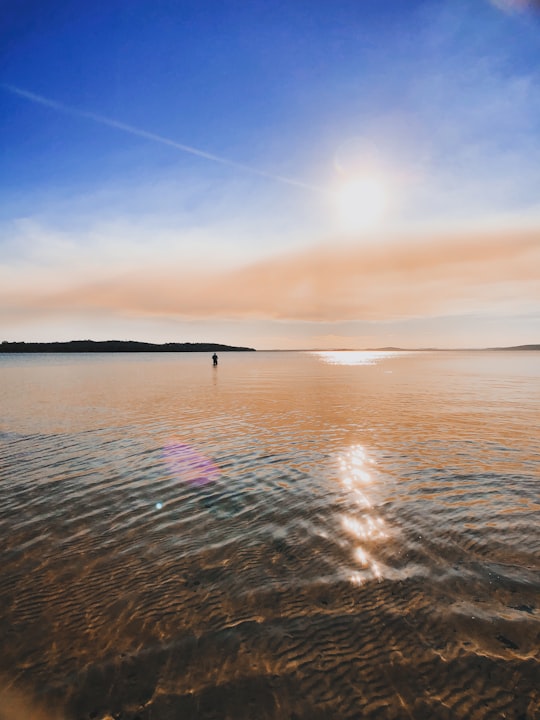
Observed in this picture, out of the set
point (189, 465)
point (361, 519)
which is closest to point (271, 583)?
point (361, 519)

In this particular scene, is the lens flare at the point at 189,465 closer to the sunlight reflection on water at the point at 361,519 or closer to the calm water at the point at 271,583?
the calm water at the point at 271,583

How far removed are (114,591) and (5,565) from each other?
263cm

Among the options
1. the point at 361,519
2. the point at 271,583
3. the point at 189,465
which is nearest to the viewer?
the point at 271,583

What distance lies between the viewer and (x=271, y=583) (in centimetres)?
666

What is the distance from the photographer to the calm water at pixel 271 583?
4.64m

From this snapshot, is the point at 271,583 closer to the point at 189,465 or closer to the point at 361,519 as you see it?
the point at 361,519

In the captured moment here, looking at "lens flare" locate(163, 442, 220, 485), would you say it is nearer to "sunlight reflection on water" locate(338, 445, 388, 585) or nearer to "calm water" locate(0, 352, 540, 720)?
"calm water" locate(0, 352, 540, 720)

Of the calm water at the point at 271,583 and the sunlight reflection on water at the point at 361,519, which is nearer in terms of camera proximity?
the calm water at the point at 271,583

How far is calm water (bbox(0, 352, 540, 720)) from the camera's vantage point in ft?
15.2

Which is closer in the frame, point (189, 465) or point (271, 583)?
point (271, 583)

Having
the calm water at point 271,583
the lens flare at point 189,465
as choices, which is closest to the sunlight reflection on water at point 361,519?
the calm water at point 271,583

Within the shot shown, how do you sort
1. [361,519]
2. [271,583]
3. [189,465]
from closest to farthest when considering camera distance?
[271,583] → [361,519] → [189,465]

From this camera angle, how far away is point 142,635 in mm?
5582

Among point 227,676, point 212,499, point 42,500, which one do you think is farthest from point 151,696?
point 42,500
